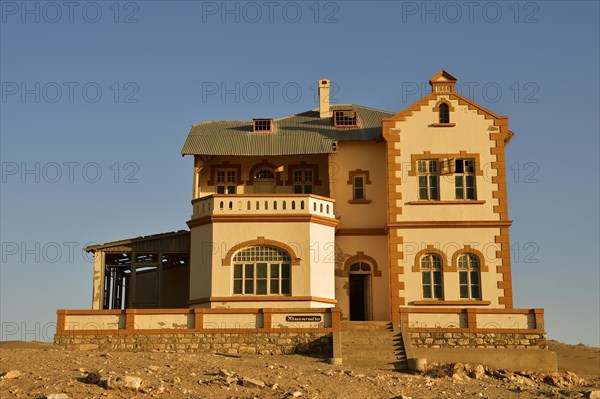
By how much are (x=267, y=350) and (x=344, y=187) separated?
9400 millimetres

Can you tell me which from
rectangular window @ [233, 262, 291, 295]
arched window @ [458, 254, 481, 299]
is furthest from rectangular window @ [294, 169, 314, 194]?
arched window @ [458, 254, 481, 299]

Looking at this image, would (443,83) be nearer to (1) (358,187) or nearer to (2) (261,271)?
(1) (358,187)

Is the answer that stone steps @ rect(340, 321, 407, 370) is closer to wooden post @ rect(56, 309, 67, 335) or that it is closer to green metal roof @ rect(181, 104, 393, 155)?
green metal roof @ rect(181, 104, 393, 155)

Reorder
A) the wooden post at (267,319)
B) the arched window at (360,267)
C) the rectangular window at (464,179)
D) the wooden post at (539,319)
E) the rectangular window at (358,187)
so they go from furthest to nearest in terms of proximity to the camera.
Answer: the rectangular window at (358,187), the arched window at (360,267), the rectangular window at (464,179), the wooden post at (539,319), the wooden post at (267,319)

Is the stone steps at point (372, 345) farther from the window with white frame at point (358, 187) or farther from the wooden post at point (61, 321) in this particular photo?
the wooden post at point (61, 321)

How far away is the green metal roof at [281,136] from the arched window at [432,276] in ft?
20.2

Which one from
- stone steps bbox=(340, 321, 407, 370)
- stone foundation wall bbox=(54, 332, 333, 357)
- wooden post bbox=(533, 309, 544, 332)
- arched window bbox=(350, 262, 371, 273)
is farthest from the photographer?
arched window bbox=(350, 262, 371, 273)

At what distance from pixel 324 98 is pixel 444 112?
22.7 ft

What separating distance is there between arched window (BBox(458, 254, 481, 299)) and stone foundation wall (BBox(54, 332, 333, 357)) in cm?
653

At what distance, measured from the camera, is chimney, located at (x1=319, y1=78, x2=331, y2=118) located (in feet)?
132

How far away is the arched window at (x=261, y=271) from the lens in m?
32.9

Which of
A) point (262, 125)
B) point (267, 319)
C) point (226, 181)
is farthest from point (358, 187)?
point (267, 319)

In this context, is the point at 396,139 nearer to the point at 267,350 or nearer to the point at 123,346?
the point at 267,350

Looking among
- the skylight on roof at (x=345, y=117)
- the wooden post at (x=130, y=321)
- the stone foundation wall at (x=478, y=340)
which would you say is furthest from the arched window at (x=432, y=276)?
the wooden post at (x=130, y=321)
